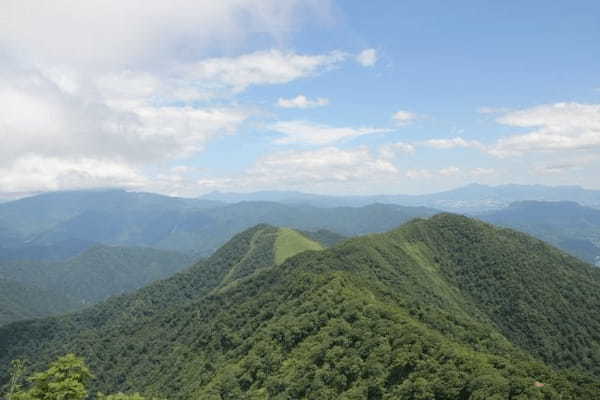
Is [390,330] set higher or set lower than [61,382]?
lower

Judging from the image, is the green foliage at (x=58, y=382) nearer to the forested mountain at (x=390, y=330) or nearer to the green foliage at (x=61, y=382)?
the green foliage at (x=61, y=382)

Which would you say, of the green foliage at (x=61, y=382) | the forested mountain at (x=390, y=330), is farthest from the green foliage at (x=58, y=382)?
the forested mountain at (x=390, y=330)

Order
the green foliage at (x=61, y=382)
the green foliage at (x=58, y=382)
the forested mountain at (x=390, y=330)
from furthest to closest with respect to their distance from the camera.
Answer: the forested mountain at (x=390, y=330) < the green foliage at (x=61, y=382) < the green foliage at (x=58, y=382)

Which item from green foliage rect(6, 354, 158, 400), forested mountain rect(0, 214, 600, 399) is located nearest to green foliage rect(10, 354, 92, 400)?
green foliage rect(6, 354, 158, 400)

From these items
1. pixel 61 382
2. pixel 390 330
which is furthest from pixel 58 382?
pixel 390 330

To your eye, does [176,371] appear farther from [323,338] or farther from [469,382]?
[469,382]

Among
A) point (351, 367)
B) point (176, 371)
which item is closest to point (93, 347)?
point (176, 371)

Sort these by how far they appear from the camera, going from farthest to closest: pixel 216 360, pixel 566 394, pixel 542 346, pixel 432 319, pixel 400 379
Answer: pixel 542 346 < pixel 216 360 < pixel 432 319 < pixel 400 379 < pixel 566 394

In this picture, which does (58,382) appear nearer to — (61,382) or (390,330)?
(61,382)
